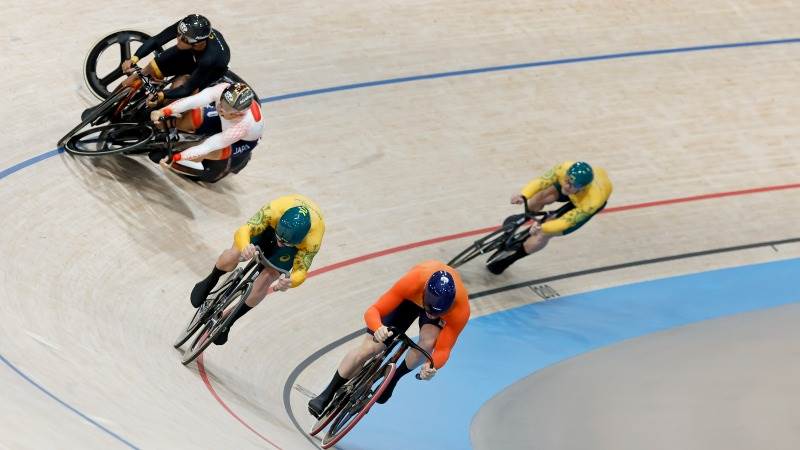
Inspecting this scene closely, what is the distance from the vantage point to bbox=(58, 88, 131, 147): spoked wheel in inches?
242

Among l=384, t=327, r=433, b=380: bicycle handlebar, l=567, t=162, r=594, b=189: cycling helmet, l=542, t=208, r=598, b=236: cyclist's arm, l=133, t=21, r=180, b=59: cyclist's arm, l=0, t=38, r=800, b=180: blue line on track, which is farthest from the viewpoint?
l=0, t=38, r=800, b=180: blue line on track

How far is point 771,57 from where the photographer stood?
9.34 metres

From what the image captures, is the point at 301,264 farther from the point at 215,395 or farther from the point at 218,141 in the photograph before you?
the point at 218,141

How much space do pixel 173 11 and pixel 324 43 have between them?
3.68ft

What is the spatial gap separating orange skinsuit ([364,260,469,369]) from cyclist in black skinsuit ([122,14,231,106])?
1.99 metres

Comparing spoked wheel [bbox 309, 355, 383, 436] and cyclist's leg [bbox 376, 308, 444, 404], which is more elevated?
cyclist's leg [bbox 376, 308, 444, 404]

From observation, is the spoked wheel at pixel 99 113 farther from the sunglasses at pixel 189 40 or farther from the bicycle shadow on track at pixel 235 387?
the bicycle shadow on track at pixel 235 387

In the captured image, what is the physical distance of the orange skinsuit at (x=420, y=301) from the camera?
4.84 m

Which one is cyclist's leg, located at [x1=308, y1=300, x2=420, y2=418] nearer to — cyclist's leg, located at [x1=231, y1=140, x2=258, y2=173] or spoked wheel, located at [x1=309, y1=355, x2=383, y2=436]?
spoked wheel, located at [x1=309, y1=355, x2=383, y2=436]

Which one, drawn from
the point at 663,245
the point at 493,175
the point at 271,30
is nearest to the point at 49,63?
the point at 271,30

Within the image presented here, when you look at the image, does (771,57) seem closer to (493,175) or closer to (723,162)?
(723,162)

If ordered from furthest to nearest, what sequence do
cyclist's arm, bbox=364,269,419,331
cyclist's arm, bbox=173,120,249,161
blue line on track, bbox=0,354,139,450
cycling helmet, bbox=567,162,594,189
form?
cycling helmet, bbox=567,162,594,189 → cyclist's arm, bbox=173,120,249,161 → cyclist's arm, bbox=364,269,419,331 → blue line on track, bbox=0,354,139,450

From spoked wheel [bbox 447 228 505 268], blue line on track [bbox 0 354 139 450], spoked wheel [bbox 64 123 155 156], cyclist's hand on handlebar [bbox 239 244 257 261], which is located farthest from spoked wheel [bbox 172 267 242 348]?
spoked wheel [bbox 447 228 505 268]

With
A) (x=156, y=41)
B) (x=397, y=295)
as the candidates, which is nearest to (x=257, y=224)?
(x=397, y=295)
